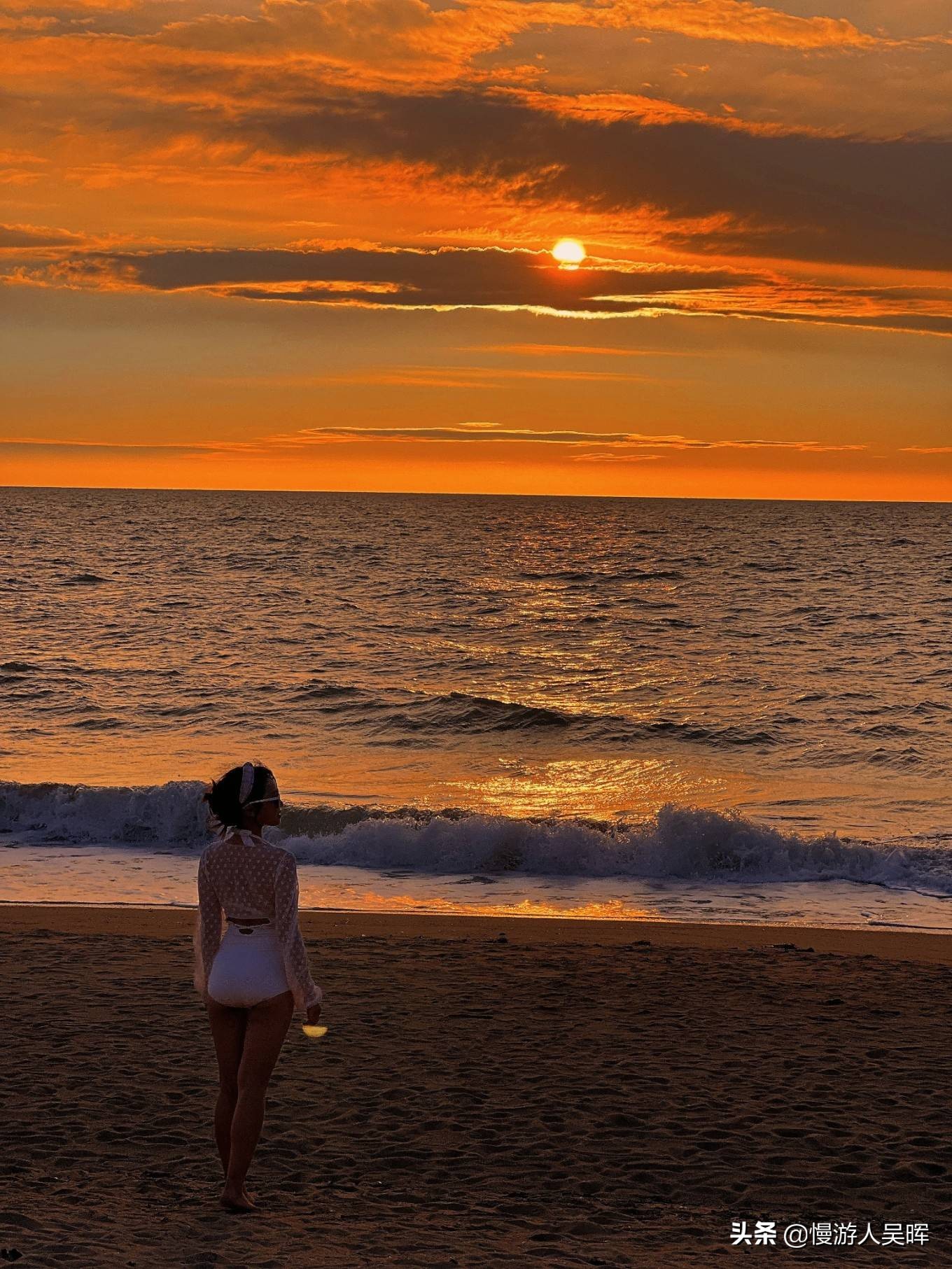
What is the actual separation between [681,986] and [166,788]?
1065 centimetres

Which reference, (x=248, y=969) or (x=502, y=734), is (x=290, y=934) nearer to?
(x=248, y=969)

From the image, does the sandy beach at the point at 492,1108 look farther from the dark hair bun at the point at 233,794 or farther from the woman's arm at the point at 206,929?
the dark hair bun at the point at 233,794

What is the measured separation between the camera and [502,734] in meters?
28.5

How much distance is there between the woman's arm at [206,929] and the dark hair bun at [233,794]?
0.71ft

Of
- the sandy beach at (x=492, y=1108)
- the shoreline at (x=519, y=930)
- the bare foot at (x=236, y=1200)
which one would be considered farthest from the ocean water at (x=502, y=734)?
the bare foot at (x=236, y=1200)

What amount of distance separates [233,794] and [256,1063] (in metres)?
1.12

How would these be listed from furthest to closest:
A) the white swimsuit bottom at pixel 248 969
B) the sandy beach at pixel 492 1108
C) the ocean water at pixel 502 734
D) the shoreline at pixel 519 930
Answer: the ocean water at pixel 502 734, the shoreline at pixel 519 930, the sandy beach at pixel 492 1108, the white swimsuit bottom at pixel 248 969

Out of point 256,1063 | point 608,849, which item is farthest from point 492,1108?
point 608,849

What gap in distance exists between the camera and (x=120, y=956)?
11.1m

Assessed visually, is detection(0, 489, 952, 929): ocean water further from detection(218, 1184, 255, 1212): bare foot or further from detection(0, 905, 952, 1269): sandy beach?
detection(218, 1184, 255, 1212): bare foot

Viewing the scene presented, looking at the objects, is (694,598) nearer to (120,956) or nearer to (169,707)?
(169,707)

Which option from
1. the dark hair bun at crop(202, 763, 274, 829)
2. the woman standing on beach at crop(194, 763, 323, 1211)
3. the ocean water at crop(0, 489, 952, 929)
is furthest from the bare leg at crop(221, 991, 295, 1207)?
the ocean water at crop(0, 489, 952, 929)

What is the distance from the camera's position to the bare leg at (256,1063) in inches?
216

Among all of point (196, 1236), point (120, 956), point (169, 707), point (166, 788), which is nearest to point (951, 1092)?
point (196, 1236)
